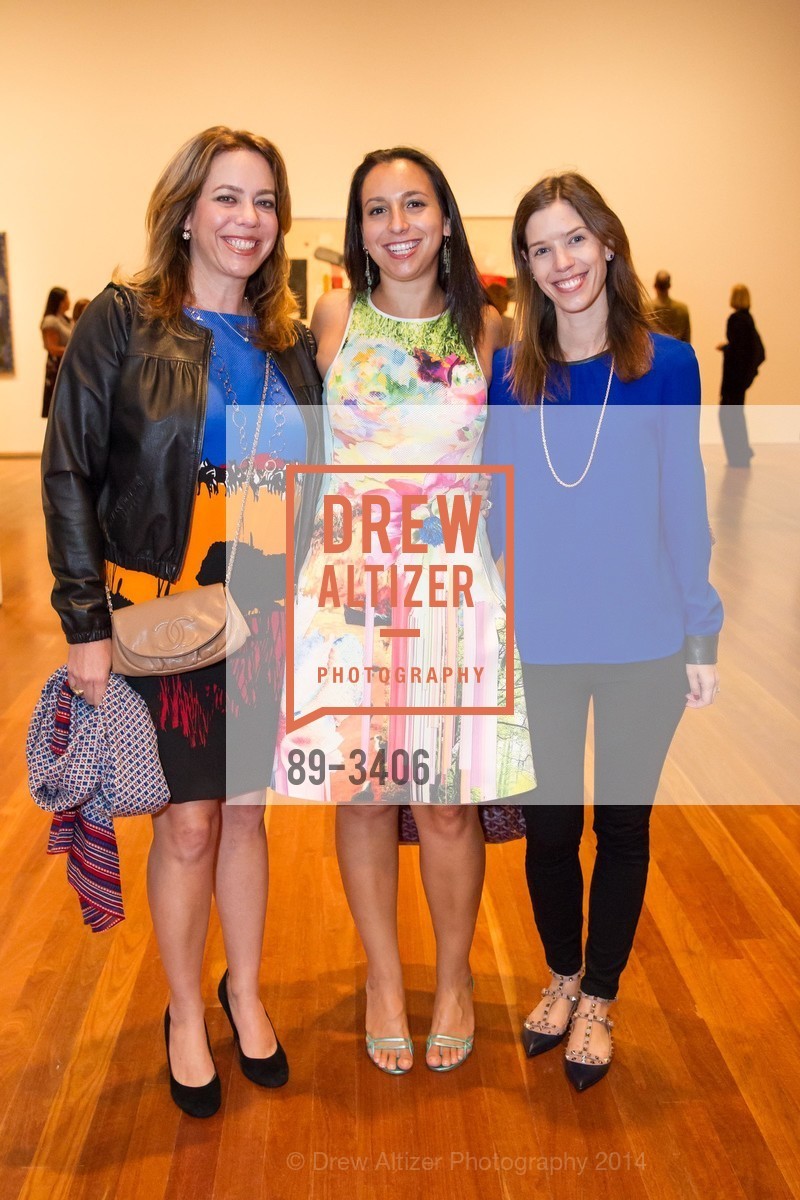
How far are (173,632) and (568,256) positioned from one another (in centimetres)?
94

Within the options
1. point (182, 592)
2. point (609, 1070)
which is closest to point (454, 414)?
point (182, 592)

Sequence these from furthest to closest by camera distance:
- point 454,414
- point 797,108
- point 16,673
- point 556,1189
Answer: point 797,108 → point 16,673 → point 454,414 → point 556,1189

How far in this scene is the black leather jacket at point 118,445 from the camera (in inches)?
78.7

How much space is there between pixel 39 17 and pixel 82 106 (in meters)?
0.92

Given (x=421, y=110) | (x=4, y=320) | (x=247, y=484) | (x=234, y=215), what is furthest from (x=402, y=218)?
(x=4, y=320)

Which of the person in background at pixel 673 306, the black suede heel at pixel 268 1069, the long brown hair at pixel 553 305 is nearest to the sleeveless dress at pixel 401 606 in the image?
the long brown hair at pixel 553 305

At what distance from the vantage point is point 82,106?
12352mm

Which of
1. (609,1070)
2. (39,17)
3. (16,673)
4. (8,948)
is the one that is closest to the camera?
(609,1070)

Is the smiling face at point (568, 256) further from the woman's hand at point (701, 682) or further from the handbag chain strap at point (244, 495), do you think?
the woman's hand at point (701, 682)

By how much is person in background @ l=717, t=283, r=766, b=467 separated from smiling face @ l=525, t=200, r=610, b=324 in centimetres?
1007

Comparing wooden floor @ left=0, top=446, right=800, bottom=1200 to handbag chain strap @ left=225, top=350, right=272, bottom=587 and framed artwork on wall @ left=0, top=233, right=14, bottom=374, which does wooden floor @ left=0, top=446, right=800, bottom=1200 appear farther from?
framed artwork on wall @ left=0, top=233, right=14, bottom=374

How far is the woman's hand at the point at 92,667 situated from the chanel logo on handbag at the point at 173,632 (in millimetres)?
16

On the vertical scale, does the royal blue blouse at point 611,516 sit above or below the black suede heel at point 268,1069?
above

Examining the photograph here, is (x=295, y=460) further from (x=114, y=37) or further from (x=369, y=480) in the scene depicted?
(x=114, y=37)
